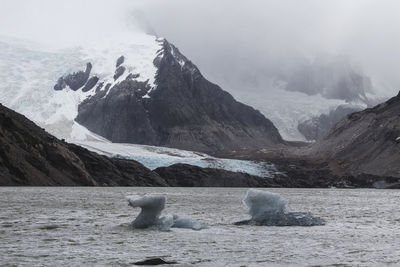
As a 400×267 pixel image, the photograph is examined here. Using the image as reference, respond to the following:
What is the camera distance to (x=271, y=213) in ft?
143

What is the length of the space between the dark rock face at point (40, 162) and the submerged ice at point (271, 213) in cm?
8998

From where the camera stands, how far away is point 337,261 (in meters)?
26.9

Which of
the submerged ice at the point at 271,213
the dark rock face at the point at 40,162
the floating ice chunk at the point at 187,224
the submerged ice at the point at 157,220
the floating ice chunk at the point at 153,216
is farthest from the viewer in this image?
the dark rock face at the point at 40,162

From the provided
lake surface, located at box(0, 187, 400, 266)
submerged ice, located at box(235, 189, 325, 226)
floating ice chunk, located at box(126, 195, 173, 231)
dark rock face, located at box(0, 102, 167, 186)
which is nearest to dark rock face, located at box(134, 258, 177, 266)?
lake surface, located at box(0, 187, 400, 266)

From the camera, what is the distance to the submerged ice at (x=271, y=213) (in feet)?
A: 139

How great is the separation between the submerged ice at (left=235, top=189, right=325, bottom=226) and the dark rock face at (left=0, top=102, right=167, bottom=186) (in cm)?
8998

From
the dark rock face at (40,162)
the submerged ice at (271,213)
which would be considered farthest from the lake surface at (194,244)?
the dark rock face at (40,162)

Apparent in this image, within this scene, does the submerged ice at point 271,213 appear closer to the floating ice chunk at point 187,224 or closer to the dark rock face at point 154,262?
the floating ice chunk at point 187,224

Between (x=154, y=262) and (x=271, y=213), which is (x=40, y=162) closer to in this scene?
(x=271, y=213)

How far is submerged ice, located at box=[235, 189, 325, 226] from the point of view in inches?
1673

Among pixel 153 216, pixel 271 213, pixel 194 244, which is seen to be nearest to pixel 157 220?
pixel 153 216

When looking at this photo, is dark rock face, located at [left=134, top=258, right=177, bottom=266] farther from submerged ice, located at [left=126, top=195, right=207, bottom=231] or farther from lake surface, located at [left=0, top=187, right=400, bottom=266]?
submerged ice, located at [left=126, top=195, right=207, bottom=231]

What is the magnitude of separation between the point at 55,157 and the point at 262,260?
127 m

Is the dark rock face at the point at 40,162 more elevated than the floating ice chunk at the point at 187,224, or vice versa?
the dark rock face at the point at 40,162
